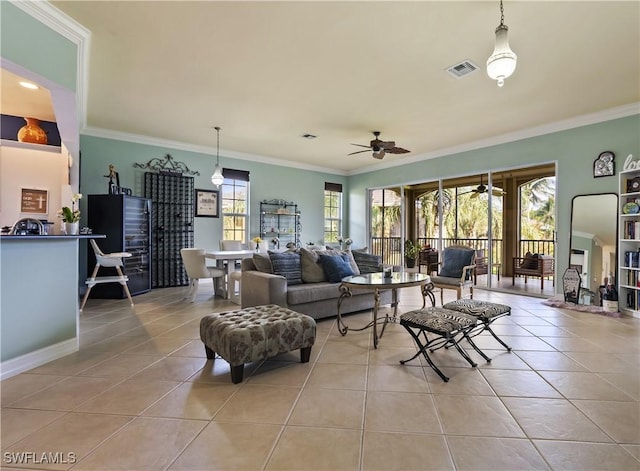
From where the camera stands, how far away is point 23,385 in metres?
2.22

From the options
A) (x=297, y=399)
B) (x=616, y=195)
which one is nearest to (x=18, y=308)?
(x=297, y=399)

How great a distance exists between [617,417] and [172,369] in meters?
2.98

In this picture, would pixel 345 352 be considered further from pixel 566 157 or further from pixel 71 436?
pixel 566 157

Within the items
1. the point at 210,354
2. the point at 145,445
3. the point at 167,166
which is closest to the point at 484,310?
the point at 210,354

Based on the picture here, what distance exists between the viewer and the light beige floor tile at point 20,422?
5.48 ft

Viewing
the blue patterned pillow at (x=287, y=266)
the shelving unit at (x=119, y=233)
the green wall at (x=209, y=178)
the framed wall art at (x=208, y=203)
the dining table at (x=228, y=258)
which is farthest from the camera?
the framed wall art at (x=208, y=203)

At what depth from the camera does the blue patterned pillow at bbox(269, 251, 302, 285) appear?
3.86m

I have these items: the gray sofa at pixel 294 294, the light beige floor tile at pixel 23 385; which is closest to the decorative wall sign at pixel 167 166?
the gray sofa at pixel 294 294

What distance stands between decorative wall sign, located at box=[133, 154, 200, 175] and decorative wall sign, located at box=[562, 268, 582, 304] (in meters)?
6.97

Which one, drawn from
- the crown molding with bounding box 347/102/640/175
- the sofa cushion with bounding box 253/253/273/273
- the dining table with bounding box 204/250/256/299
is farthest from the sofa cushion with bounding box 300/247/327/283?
the crown molding with bounding box 347/102/640/175

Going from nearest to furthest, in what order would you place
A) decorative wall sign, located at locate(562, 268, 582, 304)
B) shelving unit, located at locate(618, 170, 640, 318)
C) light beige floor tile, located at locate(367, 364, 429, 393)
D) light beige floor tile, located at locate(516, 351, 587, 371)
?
1. light beige floor tile, located at locate(367, 364, 429, 393)
2. light beige floor tile, located at locate(516, 351, 587, 371)
3. shelving unit, located at locate(618, 170, 640, 318)
4. decorative wall sign, located at locate(562, 268, 582, 304)

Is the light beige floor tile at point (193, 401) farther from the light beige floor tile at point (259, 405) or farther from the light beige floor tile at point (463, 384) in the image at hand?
the light beige floor tile at point (463, 384)

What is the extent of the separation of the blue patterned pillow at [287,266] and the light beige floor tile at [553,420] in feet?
8.05

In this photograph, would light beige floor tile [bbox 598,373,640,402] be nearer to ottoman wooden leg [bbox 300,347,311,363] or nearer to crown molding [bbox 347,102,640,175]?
ottoman wooden leg [bbox 300,347,311,363]
